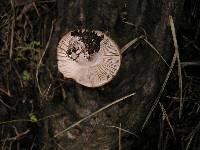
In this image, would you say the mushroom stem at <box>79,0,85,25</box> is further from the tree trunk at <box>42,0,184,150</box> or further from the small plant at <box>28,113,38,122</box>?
the small plant at <box>28,113,38,122</box>

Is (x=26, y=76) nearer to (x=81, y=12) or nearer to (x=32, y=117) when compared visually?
(x=32, y=117)

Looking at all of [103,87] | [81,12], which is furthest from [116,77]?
[81,12]

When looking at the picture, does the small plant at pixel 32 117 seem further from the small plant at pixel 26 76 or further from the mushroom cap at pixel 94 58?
the mushroom cap at pixel 94 58

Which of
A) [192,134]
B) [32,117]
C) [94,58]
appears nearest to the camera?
[94,58]

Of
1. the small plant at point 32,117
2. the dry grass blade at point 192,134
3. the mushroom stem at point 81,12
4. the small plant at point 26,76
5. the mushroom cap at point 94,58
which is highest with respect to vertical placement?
the mushroom stem at point 81,12

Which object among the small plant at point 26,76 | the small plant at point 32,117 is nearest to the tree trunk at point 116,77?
the small plant at point 32,117

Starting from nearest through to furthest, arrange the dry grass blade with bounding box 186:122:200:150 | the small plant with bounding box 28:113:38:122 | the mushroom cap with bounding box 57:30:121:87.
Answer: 1. the mushroom cap with bounding box 57:30:121:87
2. the dry grass blade with bounding box 186:122:200:150
3. the small plant with bounding box 28:113:38:122

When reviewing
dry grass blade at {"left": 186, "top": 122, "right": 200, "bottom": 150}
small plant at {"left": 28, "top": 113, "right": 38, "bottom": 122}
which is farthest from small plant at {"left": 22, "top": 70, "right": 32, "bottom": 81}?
dry grass blade at {"left": 186, "top": 122, "right": 200, "bottom": 150}

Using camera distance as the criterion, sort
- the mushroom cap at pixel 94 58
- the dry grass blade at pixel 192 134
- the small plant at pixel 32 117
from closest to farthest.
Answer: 1. the mushroom cap at pixel 94 58
2. the dry grass blade at pixel 192 134
3. the small plant at pixel 32 117

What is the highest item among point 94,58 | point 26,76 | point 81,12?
point 81,12
